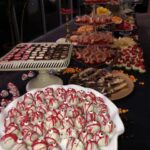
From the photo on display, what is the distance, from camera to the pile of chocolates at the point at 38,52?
1193 millimetres

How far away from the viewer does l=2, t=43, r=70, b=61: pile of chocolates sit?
1193mm

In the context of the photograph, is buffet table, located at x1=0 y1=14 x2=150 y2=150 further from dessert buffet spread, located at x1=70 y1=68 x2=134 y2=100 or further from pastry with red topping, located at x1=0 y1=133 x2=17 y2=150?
pastry with red topping, located at x1=0 y1=133 x2=17 y2=150

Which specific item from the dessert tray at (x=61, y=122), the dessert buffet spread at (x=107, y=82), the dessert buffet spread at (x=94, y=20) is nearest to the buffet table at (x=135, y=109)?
the dessert buffet spread at (x=107, y=82)

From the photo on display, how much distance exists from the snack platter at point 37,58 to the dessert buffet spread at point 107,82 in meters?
0.15

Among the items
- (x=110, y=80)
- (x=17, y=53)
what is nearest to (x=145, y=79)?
(x=110, y=80)

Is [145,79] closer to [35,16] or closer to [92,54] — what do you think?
[92,54]

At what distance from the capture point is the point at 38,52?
49.6 inches

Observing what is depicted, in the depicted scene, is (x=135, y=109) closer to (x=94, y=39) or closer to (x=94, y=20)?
(x=94, y=39)

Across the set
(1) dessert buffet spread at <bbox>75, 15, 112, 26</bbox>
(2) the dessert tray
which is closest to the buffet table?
(2) the dessert tray

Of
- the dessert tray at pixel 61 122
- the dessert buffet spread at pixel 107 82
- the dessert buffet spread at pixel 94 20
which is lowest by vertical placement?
the dessert buffet spread at pixel 107 82

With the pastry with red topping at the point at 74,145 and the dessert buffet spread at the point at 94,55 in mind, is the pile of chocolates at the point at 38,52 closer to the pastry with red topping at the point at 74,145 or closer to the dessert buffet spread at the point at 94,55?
the dessert buffet spread at the point at 94,55

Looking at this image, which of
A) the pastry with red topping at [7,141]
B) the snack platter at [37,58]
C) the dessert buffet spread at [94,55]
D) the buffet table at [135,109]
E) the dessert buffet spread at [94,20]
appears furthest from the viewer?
the dessert buffet spread at [94,20]

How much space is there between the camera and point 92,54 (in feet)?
4.77

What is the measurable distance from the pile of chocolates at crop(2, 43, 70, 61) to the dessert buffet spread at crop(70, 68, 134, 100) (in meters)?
0.16
